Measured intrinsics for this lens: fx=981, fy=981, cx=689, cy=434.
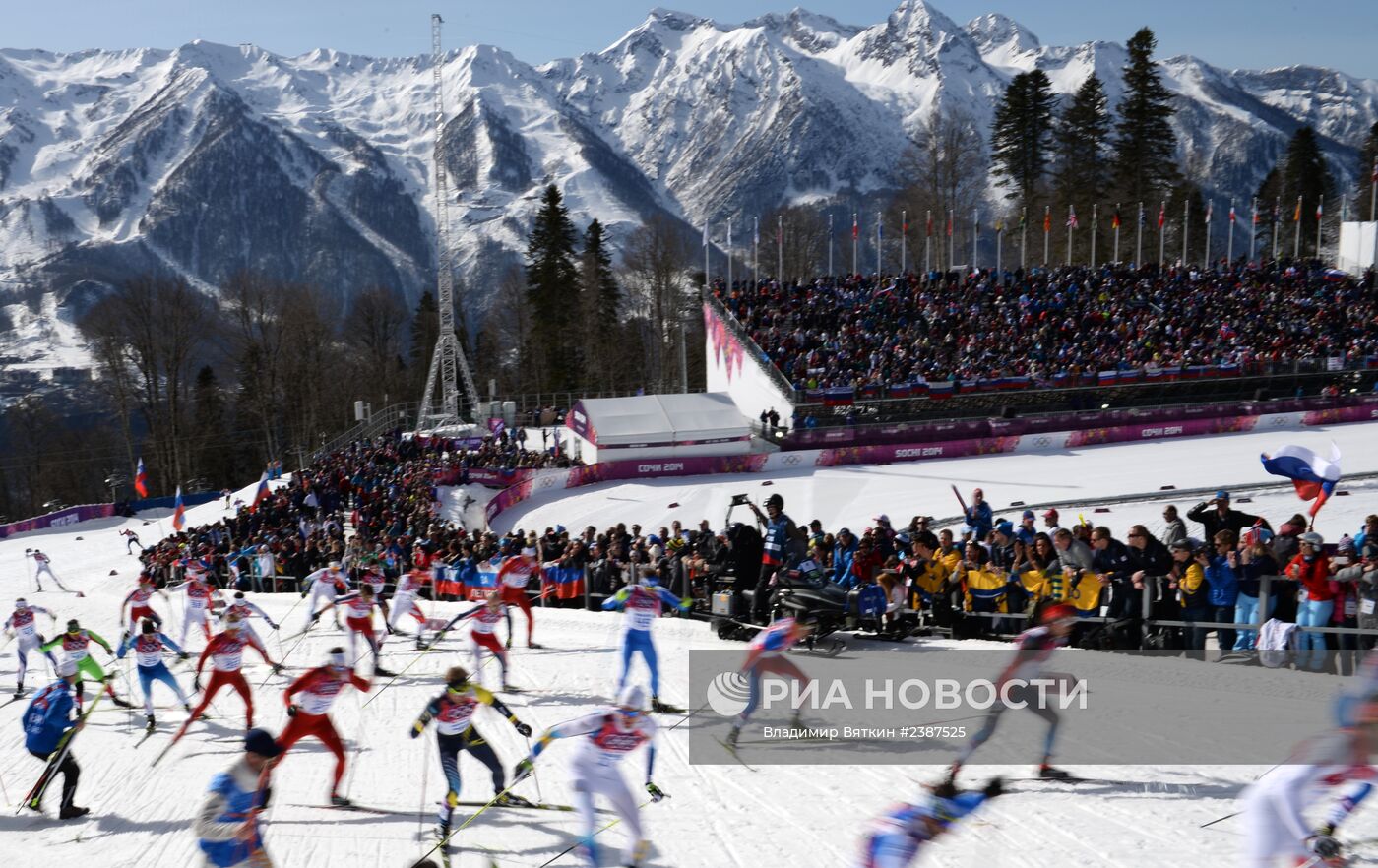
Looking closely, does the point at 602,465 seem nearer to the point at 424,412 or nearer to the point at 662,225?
the point at 424,412

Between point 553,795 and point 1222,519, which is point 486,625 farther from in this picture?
point 1222,519

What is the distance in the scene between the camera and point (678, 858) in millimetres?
7949

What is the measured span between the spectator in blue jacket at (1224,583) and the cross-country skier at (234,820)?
9.61 m

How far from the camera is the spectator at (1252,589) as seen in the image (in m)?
10.4

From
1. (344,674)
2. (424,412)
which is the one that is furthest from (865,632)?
(424,412)

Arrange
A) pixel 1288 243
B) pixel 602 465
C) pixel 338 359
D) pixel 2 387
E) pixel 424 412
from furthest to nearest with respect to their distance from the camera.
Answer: pixel 2 387, pixel 1288 243, pixel 338 359, pixel 424 412, pixel 602 465

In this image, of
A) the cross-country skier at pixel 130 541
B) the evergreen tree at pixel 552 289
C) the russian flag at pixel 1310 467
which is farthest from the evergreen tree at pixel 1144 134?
the cross-country skier at pixel 130 541

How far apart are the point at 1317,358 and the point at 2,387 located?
123844 mm

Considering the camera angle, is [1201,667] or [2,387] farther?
[2,387]

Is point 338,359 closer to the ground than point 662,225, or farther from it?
closer to the ground

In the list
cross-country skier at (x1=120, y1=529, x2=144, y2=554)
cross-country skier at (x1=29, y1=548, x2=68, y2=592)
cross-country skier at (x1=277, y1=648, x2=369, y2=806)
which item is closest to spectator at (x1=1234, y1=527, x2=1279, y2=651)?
cross-country skier at (x1=277, y1=648, x2=369, y2=806)

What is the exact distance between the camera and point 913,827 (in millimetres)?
5605

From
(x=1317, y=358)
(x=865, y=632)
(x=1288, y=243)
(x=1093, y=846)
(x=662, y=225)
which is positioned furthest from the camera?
(x=1288, y=243)

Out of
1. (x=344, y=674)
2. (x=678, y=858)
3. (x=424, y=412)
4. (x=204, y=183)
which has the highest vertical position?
(x=204, y=183)
